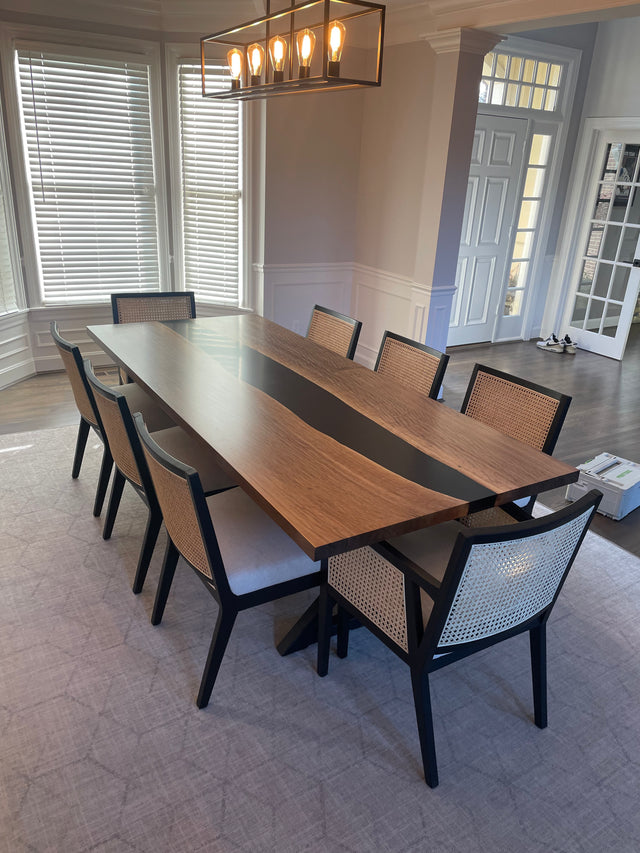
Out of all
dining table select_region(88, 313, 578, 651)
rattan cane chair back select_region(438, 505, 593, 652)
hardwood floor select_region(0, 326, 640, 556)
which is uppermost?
dining table select_region(88, 313, 578, 651)

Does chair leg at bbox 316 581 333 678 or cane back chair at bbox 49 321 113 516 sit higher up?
cane back chair at bbox 49 321 113 516

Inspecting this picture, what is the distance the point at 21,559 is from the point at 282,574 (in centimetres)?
134

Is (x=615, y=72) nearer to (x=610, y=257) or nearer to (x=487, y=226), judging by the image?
(x=610, y=257)

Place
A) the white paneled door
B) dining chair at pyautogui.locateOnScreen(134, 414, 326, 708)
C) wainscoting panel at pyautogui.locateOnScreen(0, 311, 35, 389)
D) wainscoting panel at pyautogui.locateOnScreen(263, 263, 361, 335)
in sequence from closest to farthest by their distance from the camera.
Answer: dining chair at pyautogui.locateOnScreen(134, 414, 326, 708), wainscoting panel at pyautogui.locateOnScreen(0, 311, 35, 389), wainscoting panel at pyautogui.locateOnScreen(263, 263, 361, 335), the white paneled door

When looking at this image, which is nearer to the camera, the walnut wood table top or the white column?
the walnut wood table top

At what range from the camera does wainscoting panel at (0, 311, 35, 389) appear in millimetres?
4473

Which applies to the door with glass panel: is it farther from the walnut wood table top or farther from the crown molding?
the walnut wood table top

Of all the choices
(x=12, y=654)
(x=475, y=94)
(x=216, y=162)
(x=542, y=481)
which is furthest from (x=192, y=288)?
(x=542, y=481)

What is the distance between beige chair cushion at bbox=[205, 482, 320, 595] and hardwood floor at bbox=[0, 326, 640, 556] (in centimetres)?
180

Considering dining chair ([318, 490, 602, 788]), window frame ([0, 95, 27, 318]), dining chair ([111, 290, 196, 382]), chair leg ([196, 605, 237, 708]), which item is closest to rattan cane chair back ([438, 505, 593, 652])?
dining chair ([318, 490, 602, 788])

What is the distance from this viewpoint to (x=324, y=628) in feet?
6.69

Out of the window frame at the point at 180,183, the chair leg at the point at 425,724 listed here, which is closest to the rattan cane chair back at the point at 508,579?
the chair leg at the point at 425,724

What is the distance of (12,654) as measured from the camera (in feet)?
7.03

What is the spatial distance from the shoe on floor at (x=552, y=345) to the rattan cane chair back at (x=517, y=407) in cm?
376
